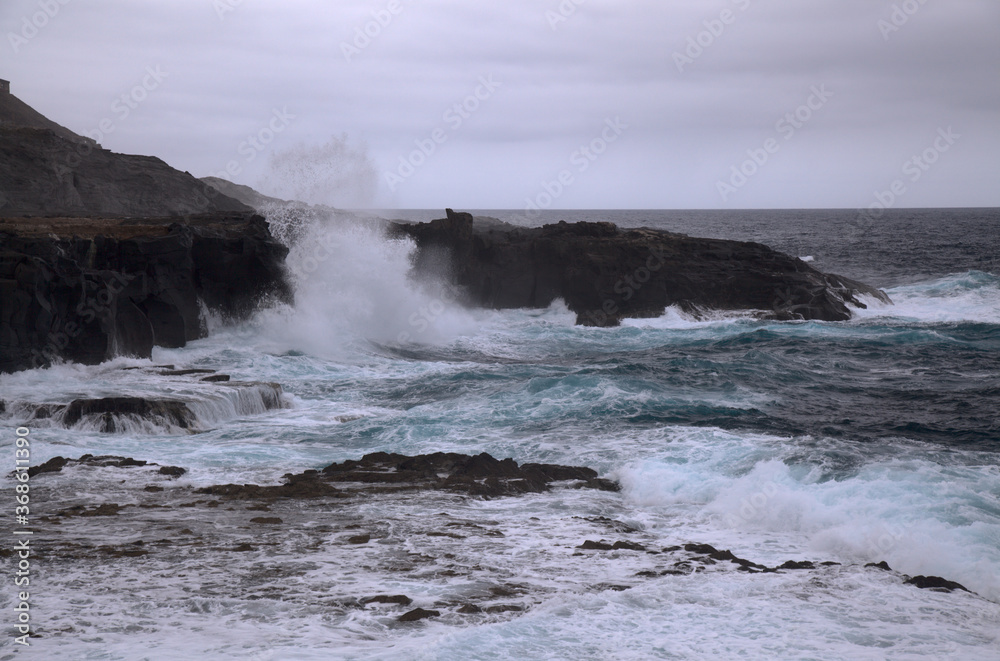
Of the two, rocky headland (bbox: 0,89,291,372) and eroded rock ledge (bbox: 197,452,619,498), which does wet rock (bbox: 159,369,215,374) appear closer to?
rocky headland (bbox: 0,89,291,372)

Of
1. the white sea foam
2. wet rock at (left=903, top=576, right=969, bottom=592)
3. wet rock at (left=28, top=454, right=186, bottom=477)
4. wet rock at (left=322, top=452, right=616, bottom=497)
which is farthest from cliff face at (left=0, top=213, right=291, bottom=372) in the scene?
the white sea foam

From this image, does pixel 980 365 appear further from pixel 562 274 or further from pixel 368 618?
pixel 368 618

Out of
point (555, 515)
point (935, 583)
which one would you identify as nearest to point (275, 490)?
point (555, 515)

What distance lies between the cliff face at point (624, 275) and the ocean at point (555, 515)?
28.2ft

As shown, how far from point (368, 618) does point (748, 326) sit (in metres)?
24.9

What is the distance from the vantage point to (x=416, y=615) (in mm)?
7176

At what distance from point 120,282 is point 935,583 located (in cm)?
1819

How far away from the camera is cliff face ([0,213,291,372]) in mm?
16891

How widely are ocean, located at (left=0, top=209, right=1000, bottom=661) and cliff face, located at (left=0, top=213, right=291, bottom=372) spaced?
720mm

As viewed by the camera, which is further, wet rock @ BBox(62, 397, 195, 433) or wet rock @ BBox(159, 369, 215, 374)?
wet rock @ BBox(159, 369, 215, 374)

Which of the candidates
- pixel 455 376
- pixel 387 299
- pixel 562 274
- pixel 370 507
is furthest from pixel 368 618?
pixel 562 274

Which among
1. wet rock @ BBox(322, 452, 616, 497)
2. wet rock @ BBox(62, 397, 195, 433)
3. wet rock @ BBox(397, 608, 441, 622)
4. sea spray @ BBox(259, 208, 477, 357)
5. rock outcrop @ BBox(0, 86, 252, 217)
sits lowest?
wet rock @ BBox(397, 608, 441, 622)
